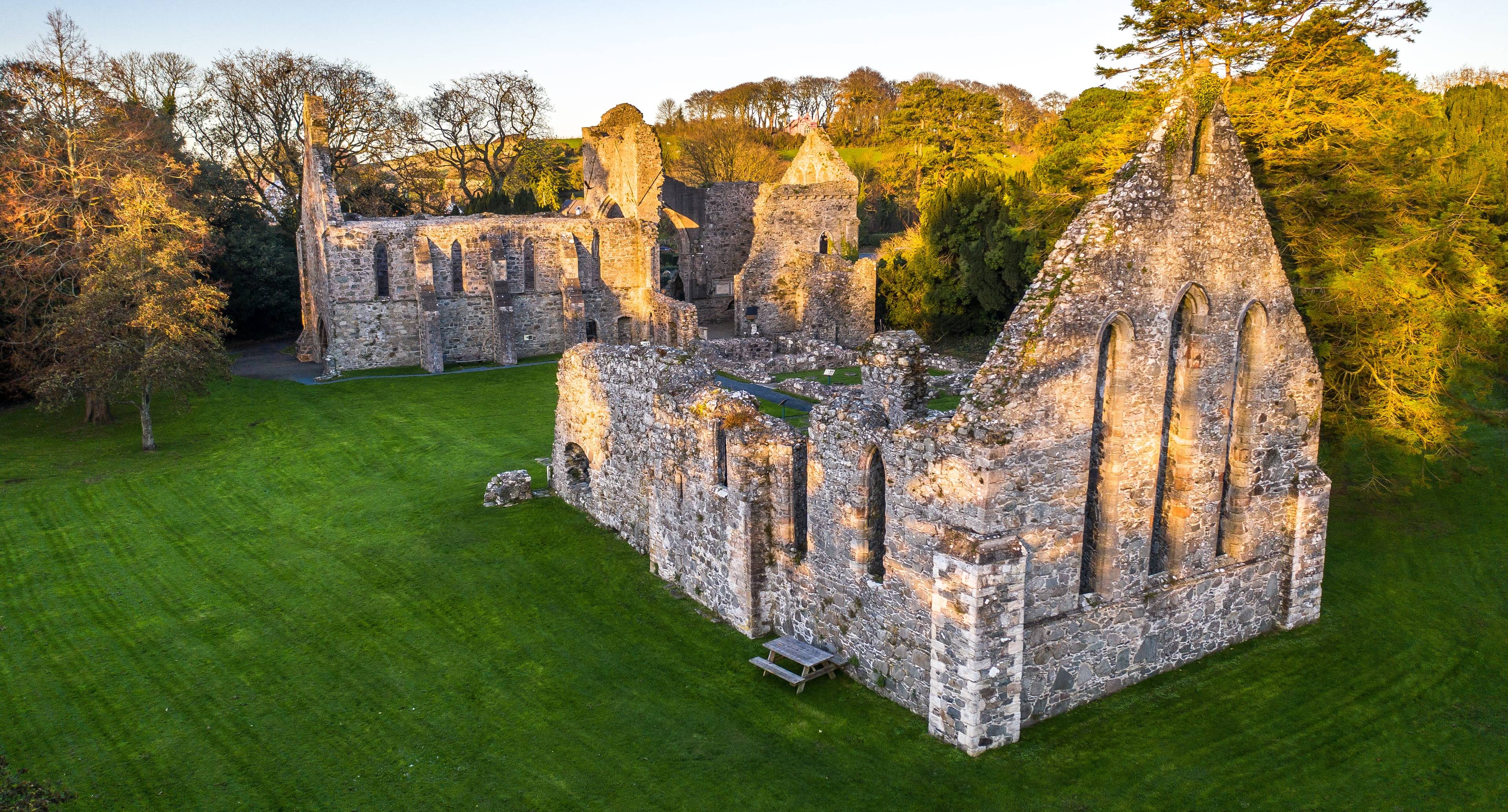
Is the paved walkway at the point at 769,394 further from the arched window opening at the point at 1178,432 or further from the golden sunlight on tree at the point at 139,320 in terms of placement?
the golden sunlight on tree at the point at 139,320

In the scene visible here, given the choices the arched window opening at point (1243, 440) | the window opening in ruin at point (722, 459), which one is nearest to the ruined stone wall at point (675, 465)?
the window opening in ruin at point (722, 459)

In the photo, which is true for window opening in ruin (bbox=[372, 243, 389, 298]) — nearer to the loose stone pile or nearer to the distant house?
the loose stone pile

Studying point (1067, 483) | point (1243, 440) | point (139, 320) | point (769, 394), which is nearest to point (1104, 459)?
point (1067, 483)

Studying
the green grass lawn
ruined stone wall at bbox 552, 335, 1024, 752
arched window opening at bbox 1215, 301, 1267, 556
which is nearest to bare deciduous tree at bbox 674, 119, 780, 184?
the green grass lawn

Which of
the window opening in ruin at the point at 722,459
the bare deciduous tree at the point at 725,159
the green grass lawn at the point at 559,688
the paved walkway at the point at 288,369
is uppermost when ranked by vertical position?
the bare deciduous tree at the point at 725,159

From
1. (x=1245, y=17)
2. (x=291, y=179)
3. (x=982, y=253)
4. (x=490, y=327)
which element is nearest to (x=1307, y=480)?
(x=1245, y=17)

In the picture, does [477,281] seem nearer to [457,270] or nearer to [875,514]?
[457,270]

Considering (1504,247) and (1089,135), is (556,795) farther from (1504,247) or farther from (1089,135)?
(1089,135)
